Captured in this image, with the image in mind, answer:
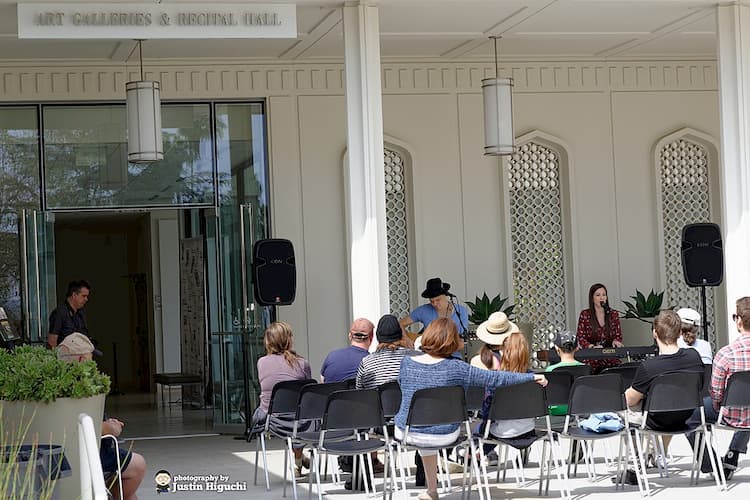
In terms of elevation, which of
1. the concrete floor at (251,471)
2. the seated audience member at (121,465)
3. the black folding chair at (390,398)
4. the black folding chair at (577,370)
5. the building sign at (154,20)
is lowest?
the concrete floor at (251,471)

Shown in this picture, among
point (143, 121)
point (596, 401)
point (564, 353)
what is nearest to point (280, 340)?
point (564, 353)

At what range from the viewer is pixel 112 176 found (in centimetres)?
1302

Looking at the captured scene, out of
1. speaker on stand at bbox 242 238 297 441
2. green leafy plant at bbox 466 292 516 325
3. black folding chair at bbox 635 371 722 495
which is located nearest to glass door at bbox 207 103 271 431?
speaker on stand at bbox 242 238 297 441

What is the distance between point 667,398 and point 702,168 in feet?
23.6

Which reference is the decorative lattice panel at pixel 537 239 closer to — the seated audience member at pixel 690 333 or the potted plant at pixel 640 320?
the potted plant at pixel 640 320

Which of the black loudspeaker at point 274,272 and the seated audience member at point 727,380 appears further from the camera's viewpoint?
the black loudspeaker at point 274,272

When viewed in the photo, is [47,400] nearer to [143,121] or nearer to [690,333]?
[690,333]

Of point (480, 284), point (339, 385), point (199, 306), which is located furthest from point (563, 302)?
point (339, 385)

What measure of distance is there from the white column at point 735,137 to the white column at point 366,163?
308 centimetres

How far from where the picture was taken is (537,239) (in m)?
14.3

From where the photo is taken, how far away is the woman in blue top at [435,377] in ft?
24.9

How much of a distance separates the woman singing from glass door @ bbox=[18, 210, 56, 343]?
549 centimetres

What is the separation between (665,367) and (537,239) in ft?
20.0

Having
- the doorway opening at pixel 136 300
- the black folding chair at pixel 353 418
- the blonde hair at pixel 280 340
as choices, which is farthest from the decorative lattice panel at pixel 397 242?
the black folding chair at pixel 353 418
